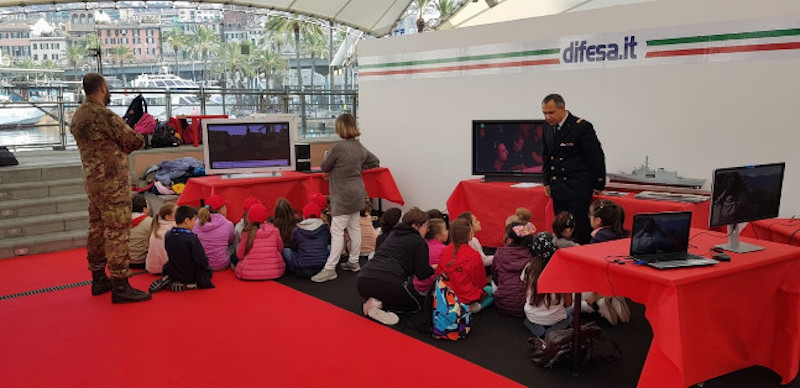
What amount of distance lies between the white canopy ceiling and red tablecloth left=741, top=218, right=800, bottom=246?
10.5 meters

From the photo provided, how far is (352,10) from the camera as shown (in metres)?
14.2

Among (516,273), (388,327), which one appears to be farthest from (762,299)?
→ (388,327)

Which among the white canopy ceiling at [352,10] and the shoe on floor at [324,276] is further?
the white canopy ceiling at [352,10]

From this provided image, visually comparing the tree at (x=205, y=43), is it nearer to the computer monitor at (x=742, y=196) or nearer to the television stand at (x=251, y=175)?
the television stand at (x=251, y=175)

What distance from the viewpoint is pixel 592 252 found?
3.58m

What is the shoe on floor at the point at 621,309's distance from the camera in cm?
446

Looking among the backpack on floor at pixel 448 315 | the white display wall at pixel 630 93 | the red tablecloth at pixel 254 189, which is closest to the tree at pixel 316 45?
the white display wall at pixel 630 93

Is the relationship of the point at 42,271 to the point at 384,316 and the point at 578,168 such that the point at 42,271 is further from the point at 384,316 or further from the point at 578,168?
the point at 578,168

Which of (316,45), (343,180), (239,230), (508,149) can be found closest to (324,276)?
Result: (343,180)

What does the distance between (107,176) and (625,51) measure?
15.9 ft

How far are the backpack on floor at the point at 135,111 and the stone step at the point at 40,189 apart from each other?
116 centimetres

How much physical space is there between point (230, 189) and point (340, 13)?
8624 mm

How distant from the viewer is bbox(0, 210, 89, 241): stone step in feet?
22.5

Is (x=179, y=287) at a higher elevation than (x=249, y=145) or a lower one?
lower
